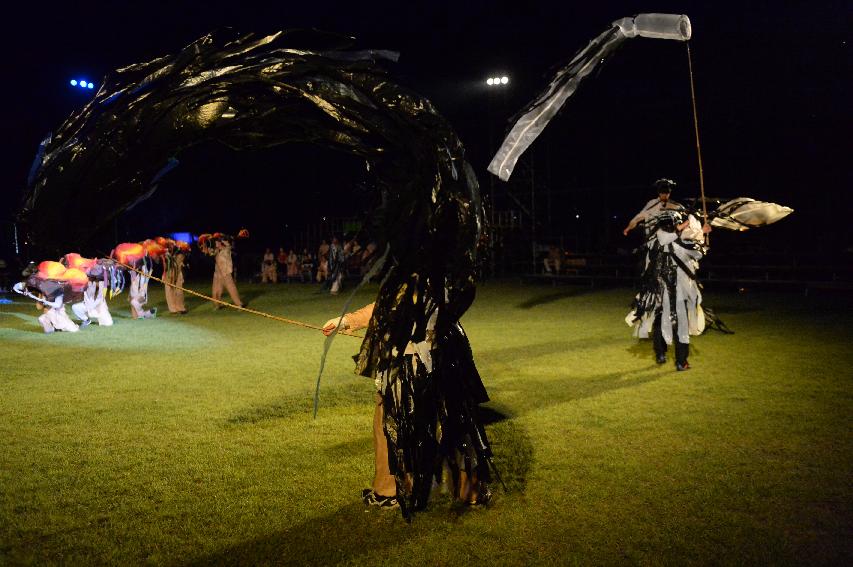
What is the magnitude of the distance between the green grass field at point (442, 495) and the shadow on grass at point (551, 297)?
296 inches

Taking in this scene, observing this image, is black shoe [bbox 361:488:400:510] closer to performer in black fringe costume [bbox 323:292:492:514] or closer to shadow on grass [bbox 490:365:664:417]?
performer in black fringe costume [bbox 323:292:492:514]

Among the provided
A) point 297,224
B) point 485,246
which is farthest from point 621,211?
point 485,246

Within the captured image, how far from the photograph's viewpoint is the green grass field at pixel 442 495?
402 cm

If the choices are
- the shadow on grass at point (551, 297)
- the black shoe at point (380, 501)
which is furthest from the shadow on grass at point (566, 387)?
the shadow on grass at point (551, 297)

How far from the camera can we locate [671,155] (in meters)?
30.0

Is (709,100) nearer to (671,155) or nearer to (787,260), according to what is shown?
(671,155)

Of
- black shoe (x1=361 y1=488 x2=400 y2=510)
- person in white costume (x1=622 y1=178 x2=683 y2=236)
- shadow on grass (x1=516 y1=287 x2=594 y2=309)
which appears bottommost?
black shoe (x1=361 y1=488 x2=400 y2=510)

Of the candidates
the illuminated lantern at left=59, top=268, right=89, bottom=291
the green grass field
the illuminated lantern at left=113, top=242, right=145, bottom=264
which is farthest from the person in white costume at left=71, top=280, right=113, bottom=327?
the green grass field

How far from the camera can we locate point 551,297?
21.0 meters

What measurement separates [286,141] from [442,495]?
8.80ft

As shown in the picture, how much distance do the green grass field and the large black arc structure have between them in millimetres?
844

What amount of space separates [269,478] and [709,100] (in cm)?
2731

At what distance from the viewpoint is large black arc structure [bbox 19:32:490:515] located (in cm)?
378

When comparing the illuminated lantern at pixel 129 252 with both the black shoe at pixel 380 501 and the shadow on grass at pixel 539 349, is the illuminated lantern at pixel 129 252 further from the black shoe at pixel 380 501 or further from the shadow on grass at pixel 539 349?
the black shoe at pixel 380 501
